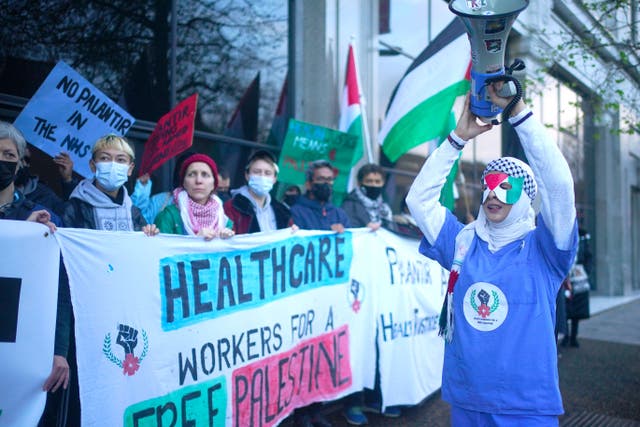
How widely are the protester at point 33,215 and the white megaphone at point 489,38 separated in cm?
201

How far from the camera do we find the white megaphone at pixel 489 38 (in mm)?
2408

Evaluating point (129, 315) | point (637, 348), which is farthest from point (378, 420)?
point (637, 348)

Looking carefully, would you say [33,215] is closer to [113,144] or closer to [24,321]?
[24,321]

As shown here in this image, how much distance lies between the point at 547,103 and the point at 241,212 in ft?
39.0

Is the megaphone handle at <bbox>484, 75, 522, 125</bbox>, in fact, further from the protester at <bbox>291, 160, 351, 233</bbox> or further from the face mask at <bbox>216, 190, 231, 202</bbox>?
the face mask at <bbox>216, 190, 231, 202</bbox>

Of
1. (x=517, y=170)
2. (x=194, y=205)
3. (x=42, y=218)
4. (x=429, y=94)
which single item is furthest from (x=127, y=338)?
(x=429, y=94)

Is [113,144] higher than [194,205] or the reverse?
higher

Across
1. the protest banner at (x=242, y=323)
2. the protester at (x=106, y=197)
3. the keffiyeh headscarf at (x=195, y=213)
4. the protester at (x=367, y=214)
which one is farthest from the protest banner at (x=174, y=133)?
the protester at (x=367, y=214)

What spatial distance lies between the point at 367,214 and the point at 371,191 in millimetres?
272

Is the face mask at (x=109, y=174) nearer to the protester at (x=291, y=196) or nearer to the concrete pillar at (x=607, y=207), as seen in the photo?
the protester at (x=291, y=196)

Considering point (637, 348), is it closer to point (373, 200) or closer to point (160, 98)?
point (373, 200)

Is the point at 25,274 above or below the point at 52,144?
below

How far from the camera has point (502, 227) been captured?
269cm

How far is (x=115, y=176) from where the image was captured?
3.46 metres
